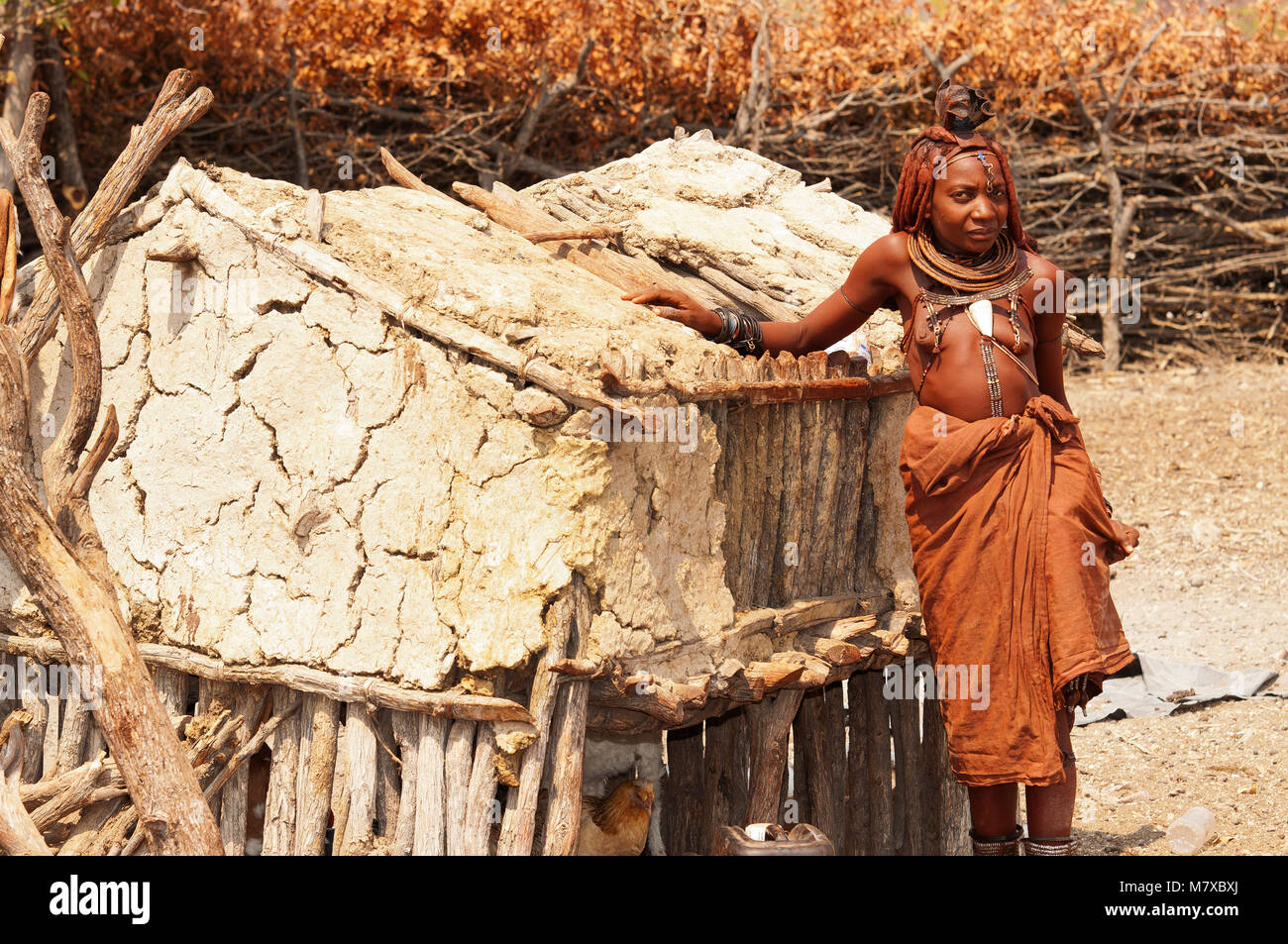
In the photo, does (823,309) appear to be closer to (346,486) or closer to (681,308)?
(681,308)

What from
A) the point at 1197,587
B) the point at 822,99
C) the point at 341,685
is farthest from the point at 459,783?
the point at 822,99

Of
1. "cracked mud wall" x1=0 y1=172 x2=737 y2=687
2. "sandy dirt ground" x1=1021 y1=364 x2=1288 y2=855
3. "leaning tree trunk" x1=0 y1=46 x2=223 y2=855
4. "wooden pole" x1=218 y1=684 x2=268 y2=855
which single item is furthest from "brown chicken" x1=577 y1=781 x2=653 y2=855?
"sandy dirt ground" x1=1021 y1=364 x2=1288 y2=855

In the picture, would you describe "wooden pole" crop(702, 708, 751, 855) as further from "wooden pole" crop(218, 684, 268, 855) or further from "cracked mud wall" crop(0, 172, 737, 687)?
"wooden pole" crop(218, 684, 268, 855)

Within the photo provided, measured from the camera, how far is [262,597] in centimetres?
408

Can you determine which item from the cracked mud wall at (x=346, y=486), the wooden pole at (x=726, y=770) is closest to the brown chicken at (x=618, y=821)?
the wooden pole at (x=726, y=770)

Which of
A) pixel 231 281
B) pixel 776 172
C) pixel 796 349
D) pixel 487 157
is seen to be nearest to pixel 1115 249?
pixel 487 157

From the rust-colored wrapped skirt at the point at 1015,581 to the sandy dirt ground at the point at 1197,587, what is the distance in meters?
2.17

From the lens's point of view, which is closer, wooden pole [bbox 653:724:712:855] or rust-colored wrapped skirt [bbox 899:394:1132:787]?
rust-colored wrapped skirt [bbox 899:394:1132:787]

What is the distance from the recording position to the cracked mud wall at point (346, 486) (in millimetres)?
3809

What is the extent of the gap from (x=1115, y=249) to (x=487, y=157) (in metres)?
4.85

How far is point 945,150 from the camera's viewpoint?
403 centimetres

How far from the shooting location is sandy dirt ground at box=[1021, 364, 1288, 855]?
6.19m

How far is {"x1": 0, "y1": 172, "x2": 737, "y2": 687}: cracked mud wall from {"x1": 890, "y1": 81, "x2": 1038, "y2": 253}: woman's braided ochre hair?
2.75ft

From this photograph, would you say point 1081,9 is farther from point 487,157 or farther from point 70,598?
point 70,598
